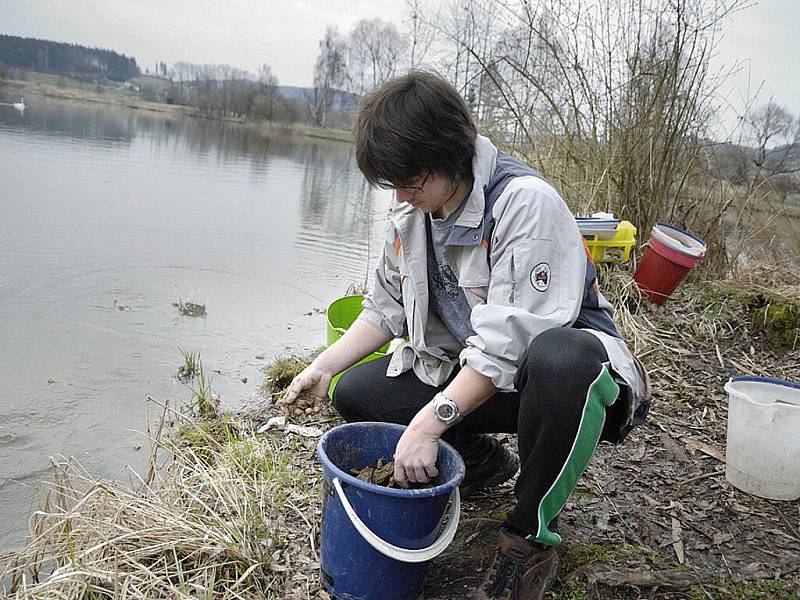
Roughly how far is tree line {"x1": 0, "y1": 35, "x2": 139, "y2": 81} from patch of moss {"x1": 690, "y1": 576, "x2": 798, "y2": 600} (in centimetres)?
6454

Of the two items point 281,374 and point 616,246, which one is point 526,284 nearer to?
point 281,374

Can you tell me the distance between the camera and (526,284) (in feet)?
5.53

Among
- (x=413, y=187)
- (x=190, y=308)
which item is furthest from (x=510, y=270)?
(x=190, y=308)

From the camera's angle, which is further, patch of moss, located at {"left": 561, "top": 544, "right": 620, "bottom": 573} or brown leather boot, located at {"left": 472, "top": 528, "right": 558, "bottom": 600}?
patch of moss, located at {"left": 561, "top": 544, "right": 620, "bottom": 573}

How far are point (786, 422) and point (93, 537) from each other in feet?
7.13

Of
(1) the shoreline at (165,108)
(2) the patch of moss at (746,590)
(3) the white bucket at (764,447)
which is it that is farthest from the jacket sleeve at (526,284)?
(1) the shoreline at (165,108)

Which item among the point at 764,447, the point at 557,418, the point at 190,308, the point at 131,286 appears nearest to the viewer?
the point at 557,418

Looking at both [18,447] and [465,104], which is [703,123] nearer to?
[465,104]

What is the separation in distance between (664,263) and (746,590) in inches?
105

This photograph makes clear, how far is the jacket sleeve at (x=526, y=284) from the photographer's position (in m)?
1.66

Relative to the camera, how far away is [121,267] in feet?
20.0

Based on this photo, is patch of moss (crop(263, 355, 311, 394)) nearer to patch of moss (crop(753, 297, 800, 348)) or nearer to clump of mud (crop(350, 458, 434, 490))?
clump of mud (crop(350, 458, 434, 490))

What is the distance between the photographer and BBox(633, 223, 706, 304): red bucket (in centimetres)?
423

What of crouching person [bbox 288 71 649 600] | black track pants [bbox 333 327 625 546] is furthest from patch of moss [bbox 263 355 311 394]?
black track pants [bbox 333 327 625 546]
